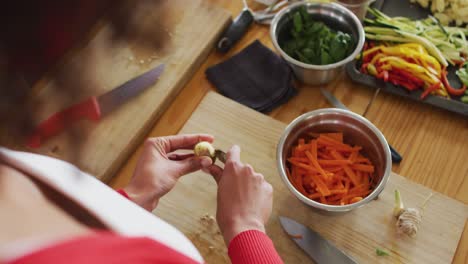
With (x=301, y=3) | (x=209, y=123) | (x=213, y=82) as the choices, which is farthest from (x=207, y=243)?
(x=301, y=3)

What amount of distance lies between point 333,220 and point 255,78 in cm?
46

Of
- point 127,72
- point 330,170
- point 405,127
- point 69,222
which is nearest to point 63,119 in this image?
point 69,222

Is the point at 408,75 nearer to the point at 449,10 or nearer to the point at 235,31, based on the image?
the point at 449,10

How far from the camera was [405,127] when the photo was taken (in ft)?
3.75

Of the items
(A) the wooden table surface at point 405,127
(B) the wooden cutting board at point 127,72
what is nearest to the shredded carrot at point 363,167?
(A) the wooden table surface at point 405,127

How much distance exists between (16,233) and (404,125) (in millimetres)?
981

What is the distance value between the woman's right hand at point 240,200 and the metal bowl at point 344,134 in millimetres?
69

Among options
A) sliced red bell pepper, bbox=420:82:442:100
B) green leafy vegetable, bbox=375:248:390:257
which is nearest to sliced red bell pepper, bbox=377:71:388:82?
sliced red bell pepper, bbox=420:82:442:100

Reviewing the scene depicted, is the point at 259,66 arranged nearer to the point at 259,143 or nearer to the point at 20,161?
the point at 259,143

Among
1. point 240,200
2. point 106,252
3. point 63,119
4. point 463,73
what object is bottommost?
point 463,73

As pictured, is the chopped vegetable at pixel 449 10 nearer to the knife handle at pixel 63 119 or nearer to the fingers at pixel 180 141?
the fingers at pixel 180 141

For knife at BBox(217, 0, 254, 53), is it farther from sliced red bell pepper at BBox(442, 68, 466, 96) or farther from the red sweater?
the red sweater

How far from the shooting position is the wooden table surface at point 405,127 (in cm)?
106

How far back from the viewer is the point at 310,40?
3.97 feet
